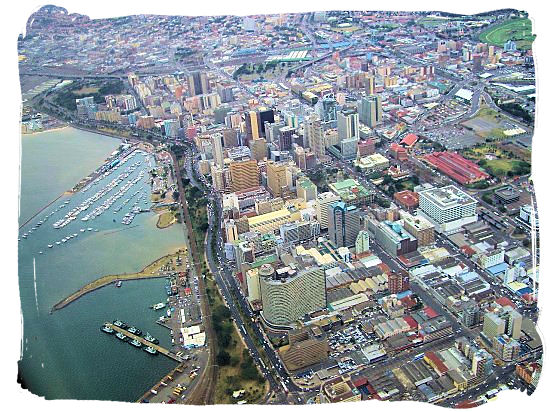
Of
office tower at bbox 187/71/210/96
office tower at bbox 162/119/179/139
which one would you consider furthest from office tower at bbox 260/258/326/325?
office tower at bbox 187/71/210/96

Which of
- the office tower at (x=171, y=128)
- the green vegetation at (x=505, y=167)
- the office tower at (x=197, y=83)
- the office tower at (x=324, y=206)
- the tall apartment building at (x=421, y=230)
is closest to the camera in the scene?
the tall apartment building at (x=421, y=230)

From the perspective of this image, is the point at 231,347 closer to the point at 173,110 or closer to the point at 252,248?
the point at 252,248

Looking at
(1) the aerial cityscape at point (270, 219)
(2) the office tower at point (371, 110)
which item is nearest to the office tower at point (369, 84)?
(1) the aerial cityscape at point (270, 219)

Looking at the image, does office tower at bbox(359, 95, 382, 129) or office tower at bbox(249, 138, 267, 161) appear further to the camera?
office tower at bbox(359, 95, 382, 129)

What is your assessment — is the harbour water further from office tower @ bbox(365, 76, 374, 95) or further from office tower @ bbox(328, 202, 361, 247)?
office tower @ bbox(365, 76, 374, 95)

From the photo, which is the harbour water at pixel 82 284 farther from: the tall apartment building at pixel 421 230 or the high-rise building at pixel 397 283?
the tall apartment building at pixel 421 230

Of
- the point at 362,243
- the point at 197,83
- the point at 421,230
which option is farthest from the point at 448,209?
the point at 197,83

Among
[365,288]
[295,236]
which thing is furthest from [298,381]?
[295,236]
